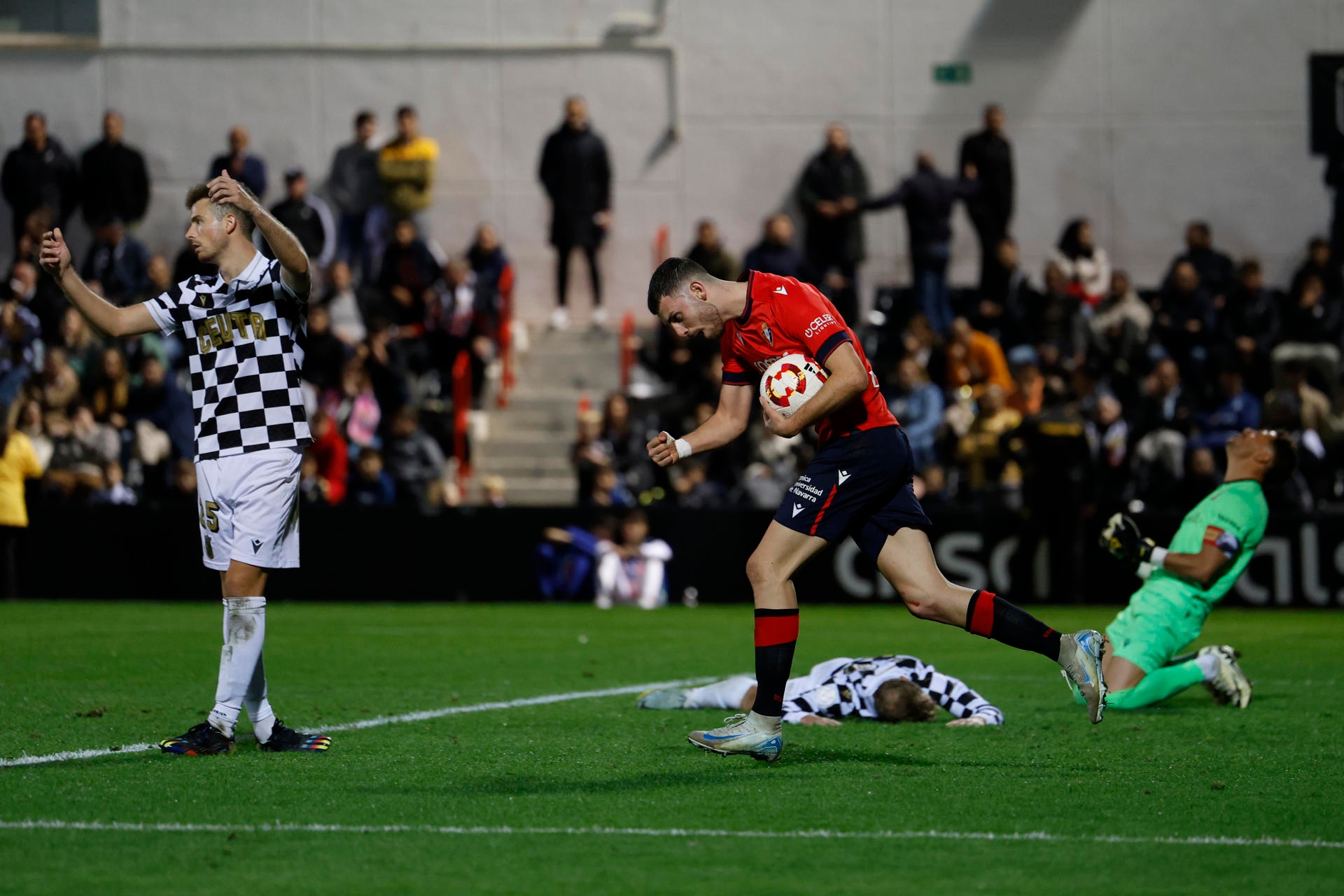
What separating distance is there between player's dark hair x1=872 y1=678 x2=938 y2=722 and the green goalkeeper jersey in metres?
1.62

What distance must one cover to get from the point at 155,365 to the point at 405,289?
341cm

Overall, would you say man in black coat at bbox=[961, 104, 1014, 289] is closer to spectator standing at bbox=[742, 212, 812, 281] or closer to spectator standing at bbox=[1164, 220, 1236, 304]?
spectator standing at bbox=[1164, 220, 1236, 304]

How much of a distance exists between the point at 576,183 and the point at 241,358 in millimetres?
14882

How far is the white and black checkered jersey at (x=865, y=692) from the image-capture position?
8484 mm

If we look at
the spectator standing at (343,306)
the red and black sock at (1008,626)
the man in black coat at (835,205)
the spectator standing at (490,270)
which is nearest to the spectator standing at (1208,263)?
the man in black coat at (835,205)

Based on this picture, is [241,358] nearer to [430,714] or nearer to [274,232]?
[274,232]

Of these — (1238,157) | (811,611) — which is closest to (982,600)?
(811,611)

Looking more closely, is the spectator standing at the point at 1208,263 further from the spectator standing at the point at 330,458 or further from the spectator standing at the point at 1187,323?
the spectator standing at the point at 330,458

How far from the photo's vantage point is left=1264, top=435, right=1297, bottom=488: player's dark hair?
932 cm

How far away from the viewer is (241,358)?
7324mm

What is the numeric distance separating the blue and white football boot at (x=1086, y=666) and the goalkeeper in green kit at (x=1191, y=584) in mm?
1919

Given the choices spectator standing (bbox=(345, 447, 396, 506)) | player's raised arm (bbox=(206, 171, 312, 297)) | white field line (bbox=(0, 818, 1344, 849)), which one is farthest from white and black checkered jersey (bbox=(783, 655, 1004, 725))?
spectator standing (bbox=(345, 447, 396, 506))

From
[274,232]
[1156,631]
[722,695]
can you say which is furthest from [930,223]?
[274,232]

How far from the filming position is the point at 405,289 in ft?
71.0
